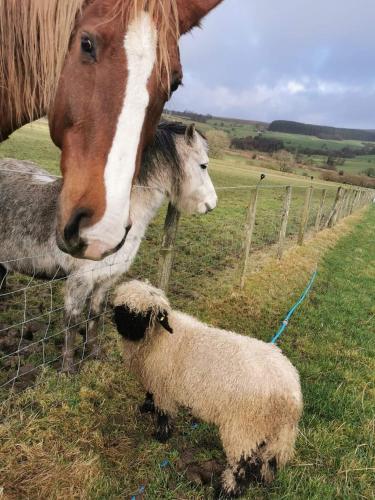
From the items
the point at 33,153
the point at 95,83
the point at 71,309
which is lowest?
the point at 33,153

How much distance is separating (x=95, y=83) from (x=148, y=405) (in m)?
2.80

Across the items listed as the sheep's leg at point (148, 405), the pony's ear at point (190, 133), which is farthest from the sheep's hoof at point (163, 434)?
the pony's ear at point (190, 133)

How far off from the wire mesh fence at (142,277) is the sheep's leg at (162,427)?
1074mm

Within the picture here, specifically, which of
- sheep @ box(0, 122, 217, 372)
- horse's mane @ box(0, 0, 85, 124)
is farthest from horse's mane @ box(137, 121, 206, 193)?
horse's mane @ box(0, 0, 85, 124)

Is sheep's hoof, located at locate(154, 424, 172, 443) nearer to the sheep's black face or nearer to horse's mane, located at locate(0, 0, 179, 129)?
the sheep's black face

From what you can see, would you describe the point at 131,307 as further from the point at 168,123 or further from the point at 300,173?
the point at 300,173

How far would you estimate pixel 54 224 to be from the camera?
149 inches

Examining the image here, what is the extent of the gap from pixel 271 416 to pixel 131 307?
4.44 feet

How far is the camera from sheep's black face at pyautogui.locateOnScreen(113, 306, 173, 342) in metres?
3.10

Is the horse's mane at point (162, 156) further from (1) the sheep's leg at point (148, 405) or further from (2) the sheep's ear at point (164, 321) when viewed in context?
(1) the sheep's leg at point (148, 405)

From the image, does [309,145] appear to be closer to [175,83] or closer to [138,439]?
[138,439]

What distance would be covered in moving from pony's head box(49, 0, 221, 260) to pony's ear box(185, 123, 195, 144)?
2.58m

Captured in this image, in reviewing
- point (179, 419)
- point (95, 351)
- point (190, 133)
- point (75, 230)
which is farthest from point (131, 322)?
point (190, 133)

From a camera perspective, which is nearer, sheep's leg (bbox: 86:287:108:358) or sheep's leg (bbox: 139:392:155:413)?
sheep's leg (bbox: 139:392:155:413)
